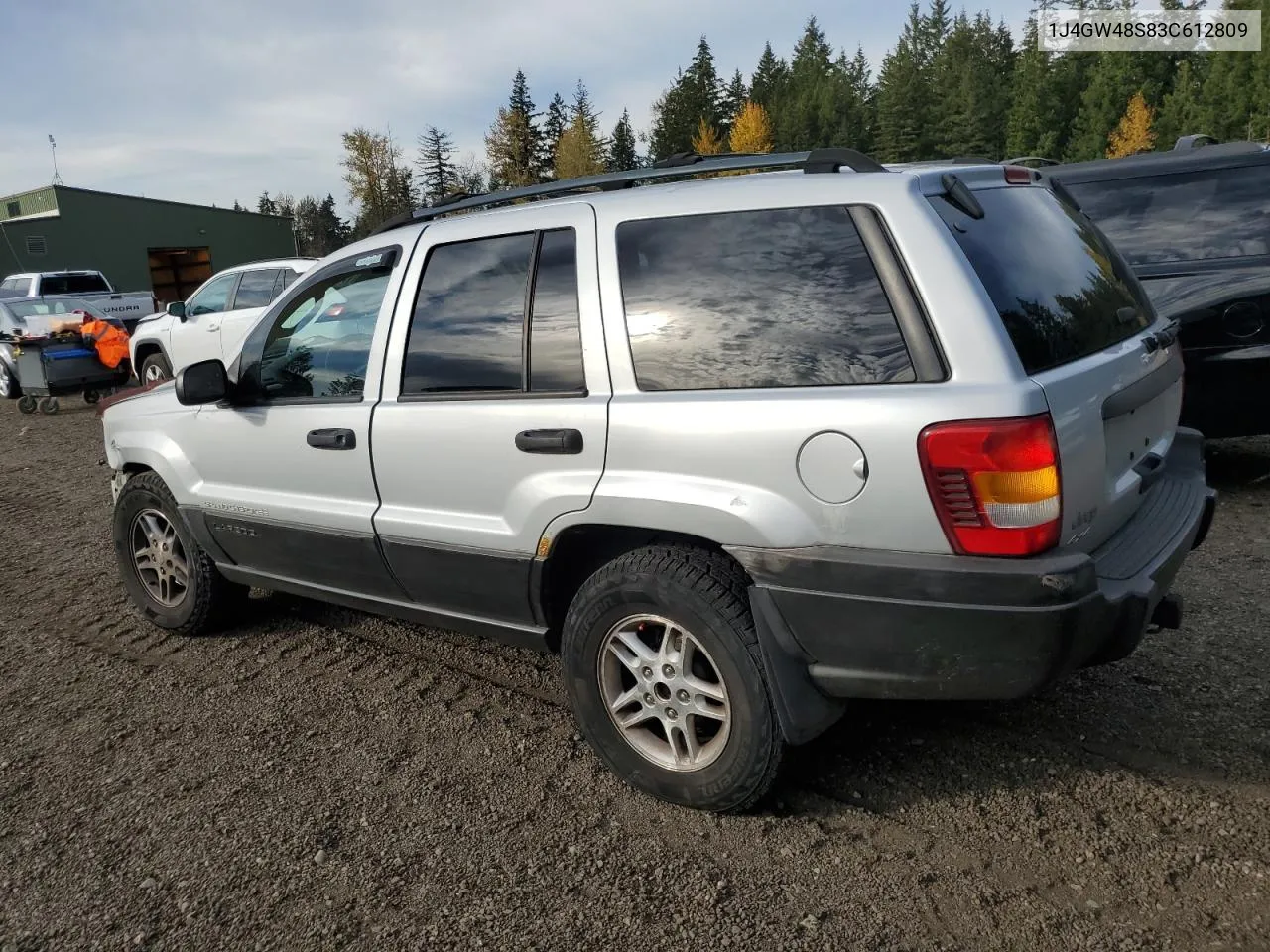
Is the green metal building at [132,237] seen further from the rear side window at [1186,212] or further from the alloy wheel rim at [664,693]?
the alloy wheel rim at [664,693]

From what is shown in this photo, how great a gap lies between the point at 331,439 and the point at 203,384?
71 centimetres

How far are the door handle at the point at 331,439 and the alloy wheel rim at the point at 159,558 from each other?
130 cm

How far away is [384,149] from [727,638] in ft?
230

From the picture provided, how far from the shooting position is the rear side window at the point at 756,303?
2.40m

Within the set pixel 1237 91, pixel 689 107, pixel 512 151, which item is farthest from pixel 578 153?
pixel 1237 91

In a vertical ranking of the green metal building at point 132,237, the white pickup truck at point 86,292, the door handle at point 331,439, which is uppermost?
the green metal building at point 132,237

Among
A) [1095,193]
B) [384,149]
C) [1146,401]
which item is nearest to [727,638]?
[1146,401]

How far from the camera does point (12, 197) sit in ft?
126

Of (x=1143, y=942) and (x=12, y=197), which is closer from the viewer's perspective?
(x=1143, y=942)

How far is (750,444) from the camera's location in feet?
8.05

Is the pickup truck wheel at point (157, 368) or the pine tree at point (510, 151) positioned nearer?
the pickup truck wheel at point (157, 368)

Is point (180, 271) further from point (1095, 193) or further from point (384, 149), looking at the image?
point (1095, 193)

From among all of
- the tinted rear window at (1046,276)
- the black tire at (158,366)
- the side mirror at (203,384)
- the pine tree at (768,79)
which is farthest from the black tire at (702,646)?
the pine tree at (768,79)

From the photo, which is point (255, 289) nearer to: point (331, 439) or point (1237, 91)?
point (331, 439)
